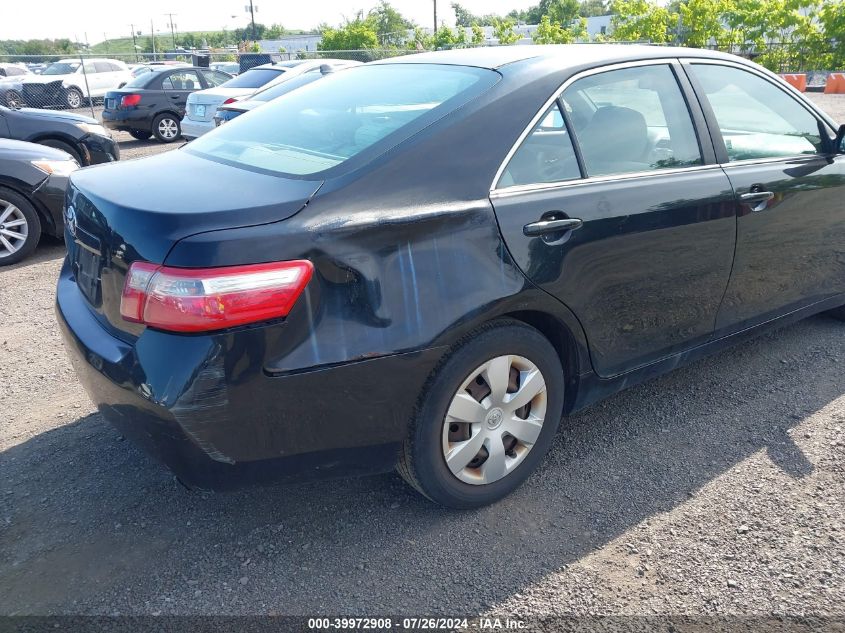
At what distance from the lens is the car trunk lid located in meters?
2.20

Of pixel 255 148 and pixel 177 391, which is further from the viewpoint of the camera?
pixel 255 148

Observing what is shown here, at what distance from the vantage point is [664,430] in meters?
3.46

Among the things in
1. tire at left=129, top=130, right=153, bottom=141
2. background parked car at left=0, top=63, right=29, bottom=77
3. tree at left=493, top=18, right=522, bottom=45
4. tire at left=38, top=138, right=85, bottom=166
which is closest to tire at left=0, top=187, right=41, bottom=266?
tire at left=38, top=138, right=85, bottom=166

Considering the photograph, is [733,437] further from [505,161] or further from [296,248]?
[296,248]

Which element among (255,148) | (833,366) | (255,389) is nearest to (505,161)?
(255,148)

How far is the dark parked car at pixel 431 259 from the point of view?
2189 millimetres

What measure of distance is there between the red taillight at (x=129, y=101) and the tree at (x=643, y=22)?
25.5 m

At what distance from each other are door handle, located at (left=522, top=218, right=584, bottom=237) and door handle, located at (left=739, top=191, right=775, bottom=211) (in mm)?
1072

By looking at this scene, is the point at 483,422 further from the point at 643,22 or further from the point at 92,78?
the point at 643,22

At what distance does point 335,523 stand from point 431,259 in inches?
44.1

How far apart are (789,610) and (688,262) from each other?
1445mm

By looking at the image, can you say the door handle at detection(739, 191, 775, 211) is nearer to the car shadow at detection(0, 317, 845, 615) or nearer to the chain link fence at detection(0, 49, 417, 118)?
the car shadow at detection(0, 317, 845, 615)

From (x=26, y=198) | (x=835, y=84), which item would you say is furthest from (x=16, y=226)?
(x=835, y=84)

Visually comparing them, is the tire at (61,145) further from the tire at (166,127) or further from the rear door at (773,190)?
the rear door at (773,190)
